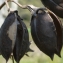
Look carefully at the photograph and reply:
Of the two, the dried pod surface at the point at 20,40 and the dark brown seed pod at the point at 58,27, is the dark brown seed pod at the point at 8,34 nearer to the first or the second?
the dried pod surface at the point at 20,40

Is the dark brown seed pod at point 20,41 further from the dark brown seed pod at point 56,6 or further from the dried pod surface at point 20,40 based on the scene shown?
the dark brown seed pod at point 56,6

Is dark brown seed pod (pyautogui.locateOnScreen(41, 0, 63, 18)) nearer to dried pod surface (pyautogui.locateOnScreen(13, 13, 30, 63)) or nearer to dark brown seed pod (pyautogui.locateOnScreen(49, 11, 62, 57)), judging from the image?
dark brown seed pod (pyautogui.locateOnScreen(49, 11, 62, 57))

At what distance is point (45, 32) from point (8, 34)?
14 cm

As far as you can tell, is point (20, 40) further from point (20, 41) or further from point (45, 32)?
point (45, 32)

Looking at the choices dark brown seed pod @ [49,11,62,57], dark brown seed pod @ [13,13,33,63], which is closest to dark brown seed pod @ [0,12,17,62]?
dark brown seed pod @ [13,13,33,63]

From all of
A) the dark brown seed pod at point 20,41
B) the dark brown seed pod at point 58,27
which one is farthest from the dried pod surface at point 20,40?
the dark brown seed pod at point 58,27

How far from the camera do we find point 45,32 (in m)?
1.07

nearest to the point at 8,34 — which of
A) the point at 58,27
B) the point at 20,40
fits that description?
the point at 20,40

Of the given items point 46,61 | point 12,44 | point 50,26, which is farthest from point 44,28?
point 46,61

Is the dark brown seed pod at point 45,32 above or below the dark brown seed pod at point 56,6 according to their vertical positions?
below

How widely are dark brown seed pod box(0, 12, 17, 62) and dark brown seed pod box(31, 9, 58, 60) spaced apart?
8 cm

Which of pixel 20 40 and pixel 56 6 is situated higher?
pixel 56 6

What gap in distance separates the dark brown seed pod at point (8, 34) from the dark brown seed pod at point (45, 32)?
8 cm

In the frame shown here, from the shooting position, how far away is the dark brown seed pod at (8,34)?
110 centimetres
